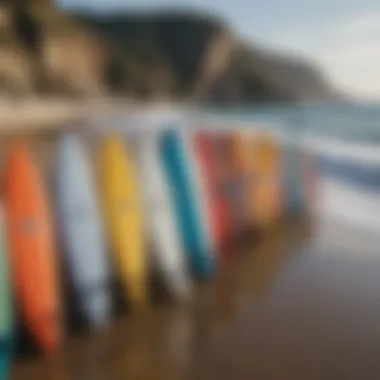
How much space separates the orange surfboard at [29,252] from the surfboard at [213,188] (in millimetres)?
259

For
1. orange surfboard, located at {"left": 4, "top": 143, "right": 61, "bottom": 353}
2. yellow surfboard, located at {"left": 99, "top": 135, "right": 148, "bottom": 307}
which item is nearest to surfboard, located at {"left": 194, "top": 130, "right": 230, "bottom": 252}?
yellow surfboard, located at {"left": 99, "top": 135, "right": 148, "bottom": 307}

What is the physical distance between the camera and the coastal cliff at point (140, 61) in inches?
45.9

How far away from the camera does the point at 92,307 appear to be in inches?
45.0

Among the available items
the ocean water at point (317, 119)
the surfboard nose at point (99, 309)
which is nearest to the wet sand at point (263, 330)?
the surfboard nose at point (99, 309)

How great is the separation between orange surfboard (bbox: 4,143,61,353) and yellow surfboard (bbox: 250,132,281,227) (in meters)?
0.33

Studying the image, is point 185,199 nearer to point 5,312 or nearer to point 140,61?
point 140,61

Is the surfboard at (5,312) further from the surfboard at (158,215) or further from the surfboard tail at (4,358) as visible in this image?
the surfboard at (158,215)

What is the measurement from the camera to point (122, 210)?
1.18 m

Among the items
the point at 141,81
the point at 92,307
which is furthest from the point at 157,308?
the point at 141,81

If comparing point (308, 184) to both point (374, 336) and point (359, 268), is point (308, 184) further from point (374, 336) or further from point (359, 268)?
point (374, 336)

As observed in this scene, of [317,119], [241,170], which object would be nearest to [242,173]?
[241,170]

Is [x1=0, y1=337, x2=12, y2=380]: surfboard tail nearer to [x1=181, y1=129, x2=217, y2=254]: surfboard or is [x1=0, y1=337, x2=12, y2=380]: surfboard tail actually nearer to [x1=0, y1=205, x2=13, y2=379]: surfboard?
[x1=0, y1=205, x2=13, y2=379]: surfboard

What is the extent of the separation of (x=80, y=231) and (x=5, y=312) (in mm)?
161

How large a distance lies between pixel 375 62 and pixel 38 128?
490mm
